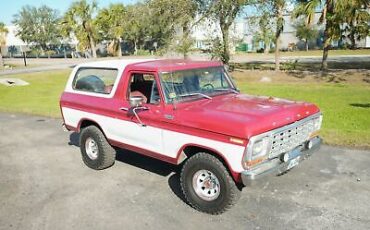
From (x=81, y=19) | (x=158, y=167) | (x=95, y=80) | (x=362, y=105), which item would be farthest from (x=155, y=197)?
(x=81, y=19)

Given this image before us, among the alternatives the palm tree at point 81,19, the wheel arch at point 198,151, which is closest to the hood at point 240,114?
the wheel arch at point 198,151

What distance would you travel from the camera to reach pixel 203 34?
827 inches

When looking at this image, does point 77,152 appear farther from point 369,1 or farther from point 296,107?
point 369,1

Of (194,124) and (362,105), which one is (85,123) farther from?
(362,105)

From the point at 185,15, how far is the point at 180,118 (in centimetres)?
1603

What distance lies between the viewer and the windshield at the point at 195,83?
552cm

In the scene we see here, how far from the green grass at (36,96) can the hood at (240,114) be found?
815 centimetres

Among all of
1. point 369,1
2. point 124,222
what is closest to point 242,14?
point 369,1

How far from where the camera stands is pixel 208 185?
5.07 meters

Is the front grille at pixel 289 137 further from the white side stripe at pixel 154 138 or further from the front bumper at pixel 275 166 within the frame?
the white side stripe at pixel 154 138

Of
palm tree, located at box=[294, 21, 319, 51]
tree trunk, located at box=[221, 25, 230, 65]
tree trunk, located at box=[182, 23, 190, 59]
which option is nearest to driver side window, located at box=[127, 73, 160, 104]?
tree trunk, located at box=[221, 25, 230, 65]

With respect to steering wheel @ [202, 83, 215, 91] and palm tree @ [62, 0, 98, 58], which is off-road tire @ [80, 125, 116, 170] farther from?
palm tree @ [62, 0, 98, 58]

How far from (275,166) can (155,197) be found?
1.84 m

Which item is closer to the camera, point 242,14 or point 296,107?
point 296,107
